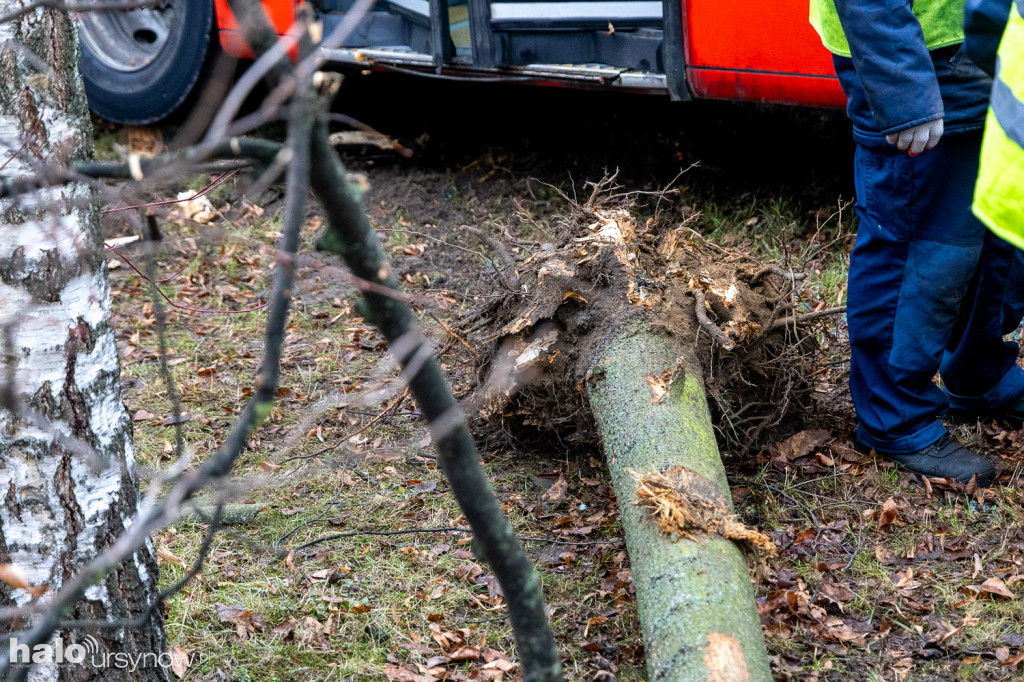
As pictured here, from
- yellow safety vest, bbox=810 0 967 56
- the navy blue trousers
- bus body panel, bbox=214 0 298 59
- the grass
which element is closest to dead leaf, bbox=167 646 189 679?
the grass

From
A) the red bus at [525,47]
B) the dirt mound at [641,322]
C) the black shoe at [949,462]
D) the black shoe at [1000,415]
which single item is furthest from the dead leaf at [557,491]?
the red bus at [525,47]

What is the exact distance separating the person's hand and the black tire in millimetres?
4396

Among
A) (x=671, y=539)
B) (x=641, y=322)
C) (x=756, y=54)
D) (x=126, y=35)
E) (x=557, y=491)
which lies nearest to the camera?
(x=671, y=539)

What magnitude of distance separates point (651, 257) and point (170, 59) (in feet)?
13.0

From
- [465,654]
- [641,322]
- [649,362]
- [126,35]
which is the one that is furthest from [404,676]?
[126,35]

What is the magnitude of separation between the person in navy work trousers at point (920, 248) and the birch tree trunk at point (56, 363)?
214cm

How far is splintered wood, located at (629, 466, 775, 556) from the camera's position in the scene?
2.24 metres

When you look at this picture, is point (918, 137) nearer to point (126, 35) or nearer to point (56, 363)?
point (56, 363)

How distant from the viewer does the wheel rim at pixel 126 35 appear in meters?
5.93

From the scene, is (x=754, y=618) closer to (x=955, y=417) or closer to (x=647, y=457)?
(x=647, y=457)

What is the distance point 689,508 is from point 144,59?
5.28m

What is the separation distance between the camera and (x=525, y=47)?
4.66 m

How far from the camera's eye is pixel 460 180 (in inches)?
233

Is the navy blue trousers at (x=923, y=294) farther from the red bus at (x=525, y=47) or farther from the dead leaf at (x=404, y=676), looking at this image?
the dead leaf at (x=404, y=676)
